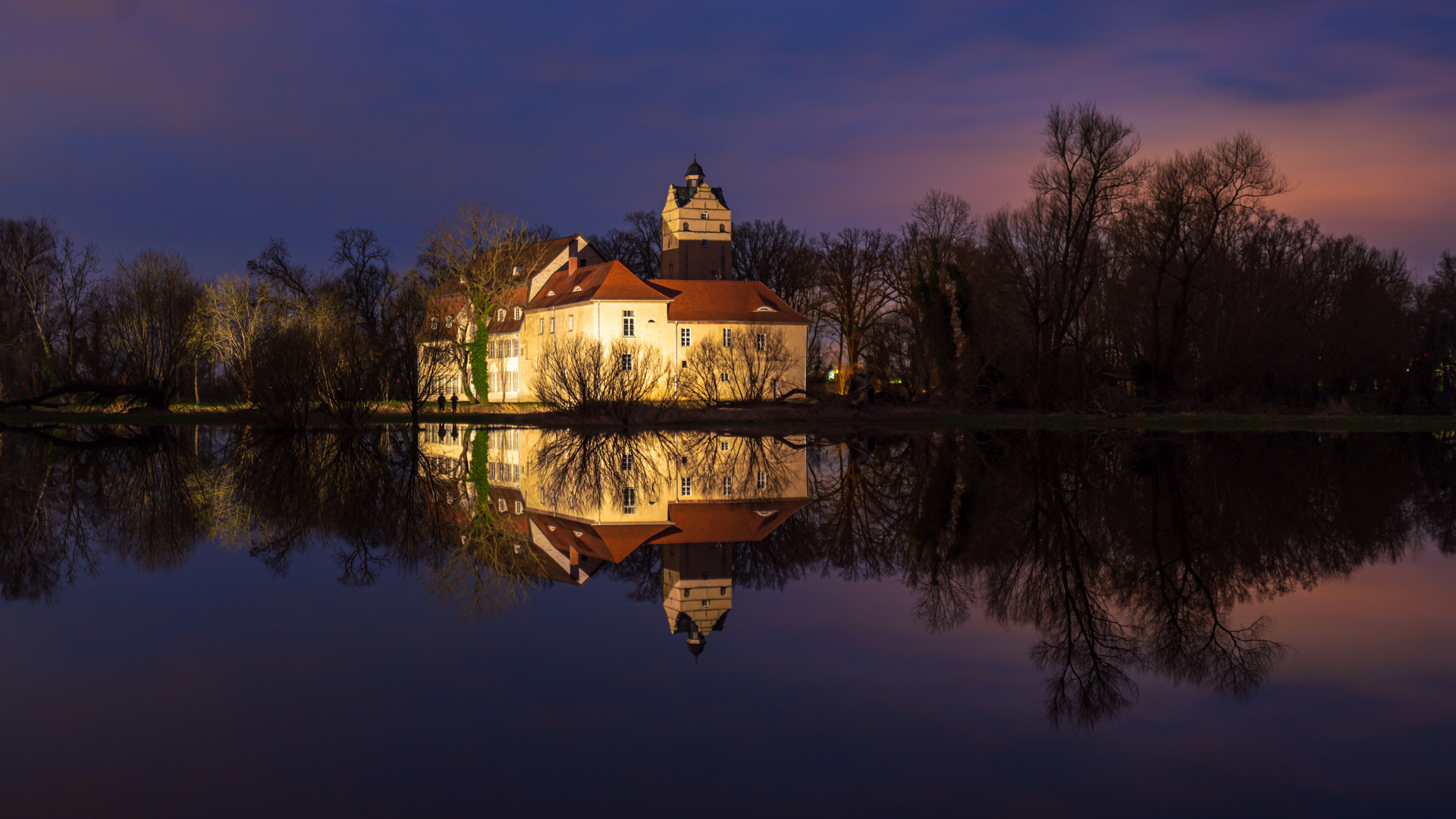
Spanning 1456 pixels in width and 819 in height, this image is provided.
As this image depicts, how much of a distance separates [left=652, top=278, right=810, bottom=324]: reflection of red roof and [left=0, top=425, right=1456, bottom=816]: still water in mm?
43234

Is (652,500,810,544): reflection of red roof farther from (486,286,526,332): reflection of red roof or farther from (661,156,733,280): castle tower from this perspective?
(661,156,733,280): castle tower

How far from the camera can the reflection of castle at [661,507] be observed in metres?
9.32

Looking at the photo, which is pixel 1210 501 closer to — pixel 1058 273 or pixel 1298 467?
pixel 1298 467

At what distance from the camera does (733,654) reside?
684 centimetres

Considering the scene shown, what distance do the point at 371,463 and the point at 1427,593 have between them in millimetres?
17421

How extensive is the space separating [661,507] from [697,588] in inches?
233

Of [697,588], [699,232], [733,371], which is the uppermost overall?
[699,232]

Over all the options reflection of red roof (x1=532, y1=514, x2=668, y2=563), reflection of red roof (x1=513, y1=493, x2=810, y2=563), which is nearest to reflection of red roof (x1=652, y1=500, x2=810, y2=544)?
reflection of red roof (x1=513, y1=493, x2=810, y2=563)

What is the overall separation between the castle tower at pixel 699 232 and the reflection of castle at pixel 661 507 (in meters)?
43.9

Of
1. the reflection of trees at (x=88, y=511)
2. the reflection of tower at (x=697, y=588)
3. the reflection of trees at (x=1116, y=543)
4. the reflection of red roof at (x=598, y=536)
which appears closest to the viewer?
the reflection of trees at (x=1116, y=543)

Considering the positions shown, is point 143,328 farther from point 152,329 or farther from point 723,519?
point 723,519

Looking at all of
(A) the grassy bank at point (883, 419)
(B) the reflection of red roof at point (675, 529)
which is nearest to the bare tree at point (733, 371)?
(A) the grassy bank at point (883, 419)

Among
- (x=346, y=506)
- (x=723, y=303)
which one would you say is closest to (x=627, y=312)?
(x=723, y=303)

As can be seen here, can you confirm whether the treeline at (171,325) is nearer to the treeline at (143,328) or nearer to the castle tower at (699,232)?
the treeline at (143,328)
